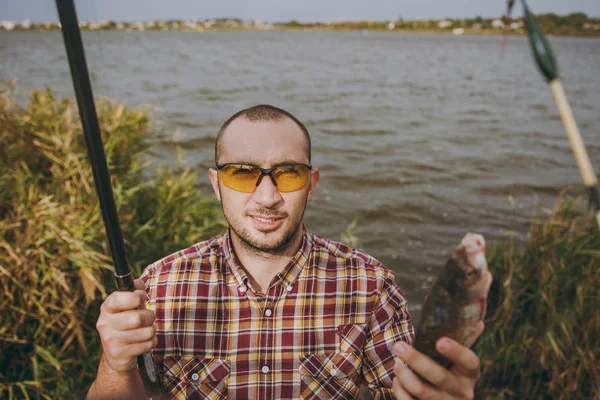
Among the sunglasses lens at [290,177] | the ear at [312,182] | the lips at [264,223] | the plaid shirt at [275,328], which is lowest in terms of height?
the plaid shirt at [275,328]

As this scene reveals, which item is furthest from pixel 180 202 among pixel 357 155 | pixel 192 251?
pixel 357 155

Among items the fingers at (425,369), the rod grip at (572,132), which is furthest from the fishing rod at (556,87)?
the fingers at (425,369)

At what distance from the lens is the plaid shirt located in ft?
6.84

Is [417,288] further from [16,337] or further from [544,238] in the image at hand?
[16,337]

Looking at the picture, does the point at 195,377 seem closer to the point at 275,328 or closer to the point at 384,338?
the point at 275,328

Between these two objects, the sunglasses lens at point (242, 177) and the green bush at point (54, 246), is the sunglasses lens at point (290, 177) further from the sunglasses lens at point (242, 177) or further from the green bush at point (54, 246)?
the green bush at point (54, 246)

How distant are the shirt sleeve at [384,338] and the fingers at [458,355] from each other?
828mm

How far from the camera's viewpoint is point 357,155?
11.1 meters

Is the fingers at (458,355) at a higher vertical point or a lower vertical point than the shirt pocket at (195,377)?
higher

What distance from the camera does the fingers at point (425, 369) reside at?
1277 mm

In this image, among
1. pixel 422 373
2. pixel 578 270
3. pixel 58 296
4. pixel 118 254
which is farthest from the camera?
pixel 578 270

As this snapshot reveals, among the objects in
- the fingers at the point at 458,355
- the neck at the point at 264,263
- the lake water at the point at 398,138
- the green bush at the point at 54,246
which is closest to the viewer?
the fingers at the point at 458,355

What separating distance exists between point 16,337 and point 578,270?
188 inches

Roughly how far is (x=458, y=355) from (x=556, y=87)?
789mm
